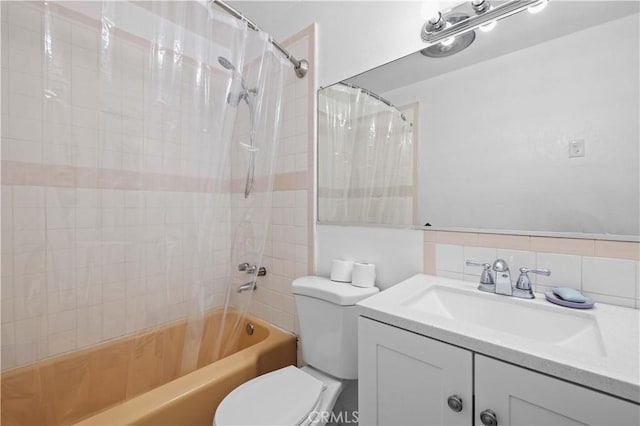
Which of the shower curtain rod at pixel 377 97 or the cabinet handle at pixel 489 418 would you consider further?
the shower curtain rod at pixel 377 97

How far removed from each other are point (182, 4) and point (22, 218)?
1.03 meters

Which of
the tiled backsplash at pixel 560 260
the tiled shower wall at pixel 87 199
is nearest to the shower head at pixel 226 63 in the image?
the tiled shower wall at pixel 87 199

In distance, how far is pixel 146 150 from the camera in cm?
112

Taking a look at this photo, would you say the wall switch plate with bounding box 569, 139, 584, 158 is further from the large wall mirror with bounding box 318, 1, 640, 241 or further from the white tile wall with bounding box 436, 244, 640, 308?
the white tile wall with bounding box 436, 244, 640, 308

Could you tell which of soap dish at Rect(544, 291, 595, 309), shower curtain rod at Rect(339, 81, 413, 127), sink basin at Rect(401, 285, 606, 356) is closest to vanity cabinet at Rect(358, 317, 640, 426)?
sink basin at Rect(401, 285, 606, 356)

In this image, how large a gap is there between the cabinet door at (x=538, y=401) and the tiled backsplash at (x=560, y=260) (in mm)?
488

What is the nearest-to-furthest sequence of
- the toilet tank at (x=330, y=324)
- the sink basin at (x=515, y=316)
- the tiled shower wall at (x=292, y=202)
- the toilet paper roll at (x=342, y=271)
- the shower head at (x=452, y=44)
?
the sink basin at (x=515, y=316), the shower head at (x=452, y=44), the toilet tank at (x=330, y=324), the toilet paper roll at (x=342, y=271), the tiled shower wall at (x=292, y=202)

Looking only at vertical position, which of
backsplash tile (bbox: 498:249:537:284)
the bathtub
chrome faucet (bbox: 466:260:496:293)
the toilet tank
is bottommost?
the bathtub

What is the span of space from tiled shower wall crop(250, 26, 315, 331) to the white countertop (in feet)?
2.62

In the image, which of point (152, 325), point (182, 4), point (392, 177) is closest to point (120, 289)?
point (152, 325)

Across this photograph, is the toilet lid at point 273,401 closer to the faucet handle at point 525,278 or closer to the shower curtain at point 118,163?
the shower curtain at point 118,163

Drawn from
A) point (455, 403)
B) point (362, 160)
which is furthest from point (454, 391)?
point (362, 160)

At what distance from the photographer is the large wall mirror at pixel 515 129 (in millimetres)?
808

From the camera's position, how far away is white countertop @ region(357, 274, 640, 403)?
0.49 m
